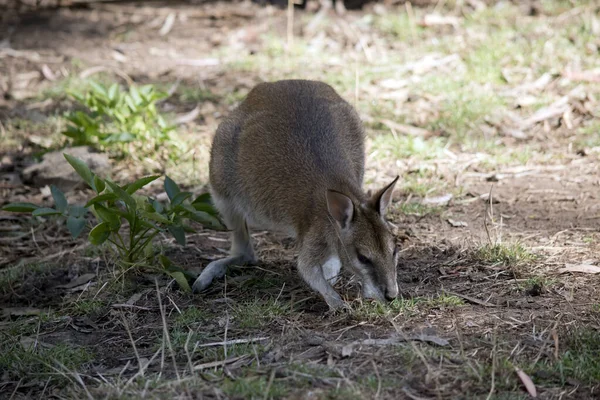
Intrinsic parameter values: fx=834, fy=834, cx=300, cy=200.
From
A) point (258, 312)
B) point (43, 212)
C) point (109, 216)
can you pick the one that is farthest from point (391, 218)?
point (43, 212)

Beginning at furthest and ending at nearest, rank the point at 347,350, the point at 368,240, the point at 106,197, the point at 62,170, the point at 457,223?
1. the point at 62,170
2. the point at 457,223
3. the point at 106,197
4. the point at 368,240
5. the point at 347,350

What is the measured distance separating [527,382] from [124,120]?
408 cm

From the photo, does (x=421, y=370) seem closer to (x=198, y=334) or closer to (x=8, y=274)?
(x=198, y=334)

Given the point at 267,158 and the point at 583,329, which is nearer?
the point at 583,329

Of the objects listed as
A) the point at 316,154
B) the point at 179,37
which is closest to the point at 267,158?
the point at 316,154

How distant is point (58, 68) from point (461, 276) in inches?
222

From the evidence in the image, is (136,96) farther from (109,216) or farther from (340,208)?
(340,208)

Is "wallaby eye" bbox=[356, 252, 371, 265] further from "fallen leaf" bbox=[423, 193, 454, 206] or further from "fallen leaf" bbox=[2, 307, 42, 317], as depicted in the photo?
"fallen leaf" bbox=[2, 307, 42, 317]

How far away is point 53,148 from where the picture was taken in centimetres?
659

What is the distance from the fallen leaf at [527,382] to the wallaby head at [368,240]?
2.46 feet

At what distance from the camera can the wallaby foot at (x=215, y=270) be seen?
177 inches

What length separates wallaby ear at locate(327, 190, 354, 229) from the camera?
12.8 feet

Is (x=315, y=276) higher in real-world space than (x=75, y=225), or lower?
lower

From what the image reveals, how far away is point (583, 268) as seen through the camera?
425 cm
